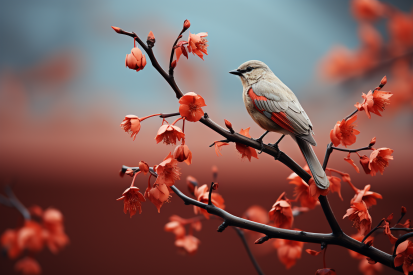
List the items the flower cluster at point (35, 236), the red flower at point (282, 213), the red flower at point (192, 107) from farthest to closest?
1. the flower cluster at point (35, 236)
2. the red flower at point (282, 213)
3. the red flower at point (192, 107)

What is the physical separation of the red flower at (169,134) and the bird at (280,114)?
11 centimetres

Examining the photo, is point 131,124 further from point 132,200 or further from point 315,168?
point 315,168

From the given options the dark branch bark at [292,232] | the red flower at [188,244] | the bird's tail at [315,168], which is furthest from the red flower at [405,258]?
the red flower at [188,244]

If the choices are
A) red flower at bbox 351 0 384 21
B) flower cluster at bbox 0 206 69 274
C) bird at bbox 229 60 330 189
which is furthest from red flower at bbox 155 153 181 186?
red flower at bbox 351 0 384 21

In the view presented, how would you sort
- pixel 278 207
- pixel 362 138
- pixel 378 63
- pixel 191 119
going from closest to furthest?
pixel 191 119 → pixel 278 207 → pixel 378 63 → pixel 362 138

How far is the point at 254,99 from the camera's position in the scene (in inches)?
18.6

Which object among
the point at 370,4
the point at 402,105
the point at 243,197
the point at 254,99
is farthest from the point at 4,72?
the point at 402,105

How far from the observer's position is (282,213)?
44 centimetres

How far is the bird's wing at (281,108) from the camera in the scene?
1.38 ft

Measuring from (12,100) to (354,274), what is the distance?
1531 mm

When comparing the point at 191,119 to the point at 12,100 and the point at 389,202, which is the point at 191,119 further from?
the point at 12,100

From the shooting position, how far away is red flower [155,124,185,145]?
342 mm

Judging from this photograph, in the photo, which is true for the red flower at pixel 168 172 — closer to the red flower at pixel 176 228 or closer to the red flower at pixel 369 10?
the red flower at pixel 176 228

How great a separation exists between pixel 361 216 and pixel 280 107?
169 mm
